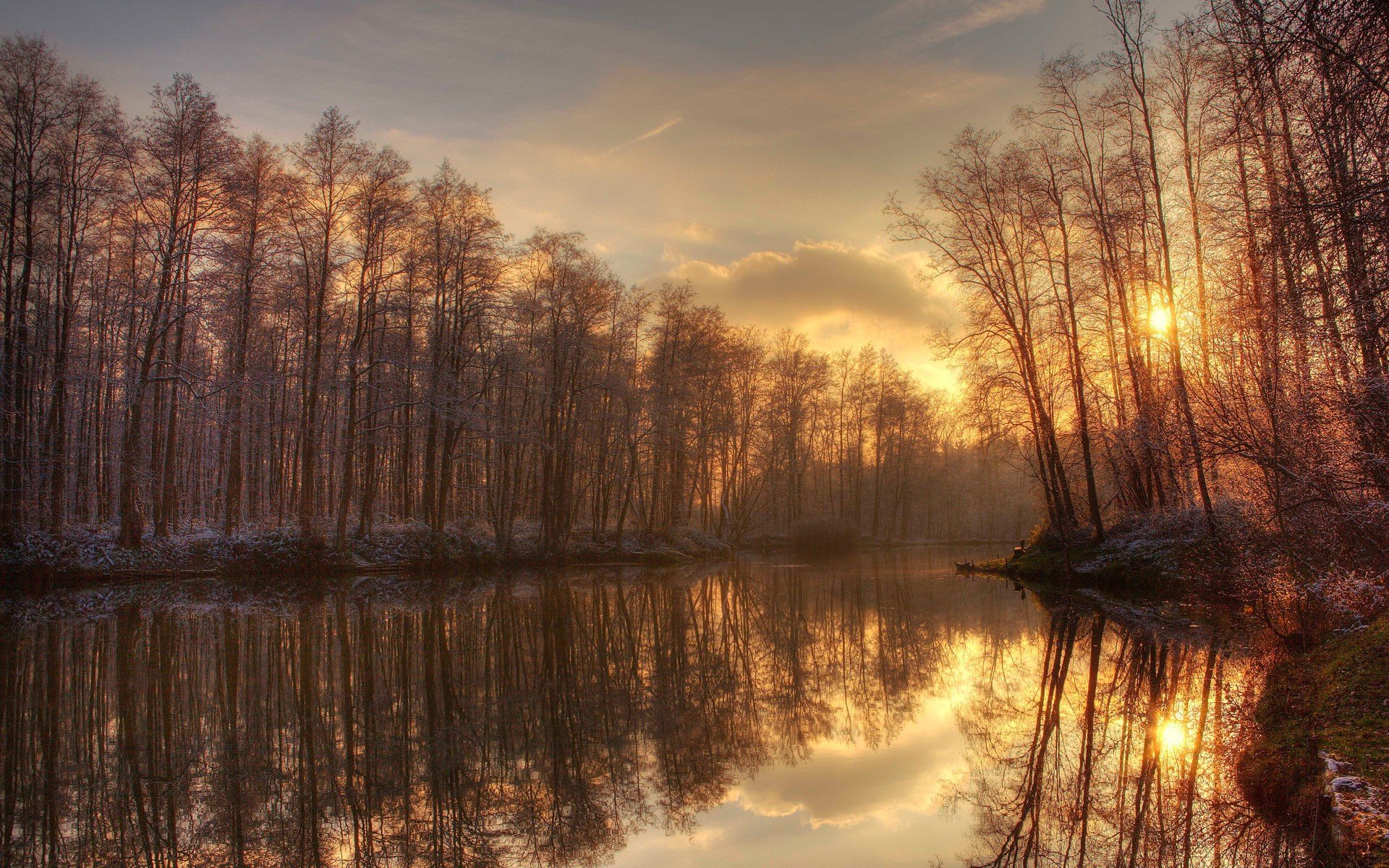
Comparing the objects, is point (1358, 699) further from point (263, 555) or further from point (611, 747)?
point (263, 555)

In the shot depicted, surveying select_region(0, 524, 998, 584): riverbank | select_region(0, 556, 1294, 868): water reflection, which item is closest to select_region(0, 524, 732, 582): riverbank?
select_region(0, 524, 998, 584): riverbank

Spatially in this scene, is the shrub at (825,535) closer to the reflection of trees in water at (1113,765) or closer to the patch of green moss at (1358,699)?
Answer: the reflection of trees in water at (1113,765)

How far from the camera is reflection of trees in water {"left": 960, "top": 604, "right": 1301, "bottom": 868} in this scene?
4.27 meters

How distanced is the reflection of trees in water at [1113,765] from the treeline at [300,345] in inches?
613

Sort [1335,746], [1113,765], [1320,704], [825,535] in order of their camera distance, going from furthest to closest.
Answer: [825,535] < [1320,704] < [1113,765] < [1335,746]

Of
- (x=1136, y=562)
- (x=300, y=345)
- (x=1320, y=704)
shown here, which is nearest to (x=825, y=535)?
(x=1136, y=562)

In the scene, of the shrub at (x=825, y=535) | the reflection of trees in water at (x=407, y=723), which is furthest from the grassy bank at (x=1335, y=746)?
the shrub at (x=825, y=535)

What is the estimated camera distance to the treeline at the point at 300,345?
795 inches

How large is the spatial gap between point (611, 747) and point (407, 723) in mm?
2044

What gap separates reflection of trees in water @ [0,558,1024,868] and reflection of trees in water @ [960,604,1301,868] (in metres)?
1.21

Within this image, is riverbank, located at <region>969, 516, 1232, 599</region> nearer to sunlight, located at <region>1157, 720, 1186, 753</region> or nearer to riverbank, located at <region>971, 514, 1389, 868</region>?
riverbank, located at <region>971, 514, 1389, 868</region>

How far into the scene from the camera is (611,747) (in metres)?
6.34

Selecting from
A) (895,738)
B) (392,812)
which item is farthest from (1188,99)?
(392,812)

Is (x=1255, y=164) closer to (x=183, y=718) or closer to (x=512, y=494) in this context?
(x=183, y=718)
